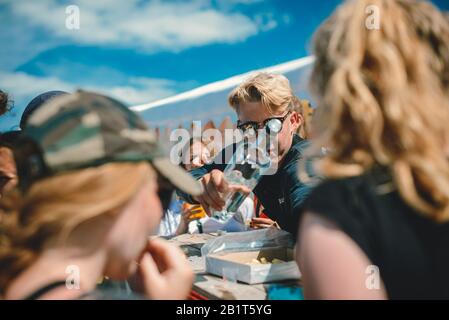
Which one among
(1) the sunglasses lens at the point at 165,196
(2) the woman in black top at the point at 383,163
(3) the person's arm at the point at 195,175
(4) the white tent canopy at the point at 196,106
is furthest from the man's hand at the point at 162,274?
(4) the white tent canopy at the point at 196,106

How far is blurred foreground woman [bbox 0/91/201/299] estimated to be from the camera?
88 centimetres

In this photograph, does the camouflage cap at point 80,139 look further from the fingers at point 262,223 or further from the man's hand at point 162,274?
the fingers at point 262,223

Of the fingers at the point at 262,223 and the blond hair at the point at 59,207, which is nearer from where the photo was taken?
the blond hair at the point at 59,207

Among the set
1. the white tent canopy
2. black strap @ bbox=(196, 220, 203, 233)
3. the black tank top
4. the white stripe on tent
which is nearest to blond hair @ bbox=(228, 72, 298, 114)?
black strap @ bbox=(196, 220, 203, 233)

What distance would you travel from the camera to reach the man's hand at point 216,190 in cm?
196

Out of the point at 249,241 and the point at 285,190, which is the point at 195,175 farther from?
the point at 249,241

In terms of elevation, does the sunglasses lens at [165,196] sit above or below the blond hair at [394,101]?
below

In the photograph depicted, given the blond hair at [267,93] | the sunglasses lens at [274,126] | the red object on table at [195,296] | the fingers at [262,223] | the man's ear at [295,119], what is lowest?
the red object on table at [195,296]

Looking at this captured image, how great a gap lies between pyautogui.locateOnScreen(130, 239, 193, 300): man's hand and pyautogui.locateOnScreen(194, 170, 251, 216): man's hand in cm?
78

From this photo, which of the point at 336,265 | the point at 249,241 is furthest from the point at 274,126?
the point at 336,265

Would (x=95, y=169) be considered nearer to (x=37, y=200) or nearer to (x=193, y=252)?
(x=37, y=200)

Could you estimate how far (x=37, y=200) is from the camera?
90cm

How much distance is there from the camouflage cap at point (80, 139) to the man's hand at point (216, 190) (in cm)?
96

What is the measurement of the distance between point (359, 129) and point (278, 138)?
1.42 metres
